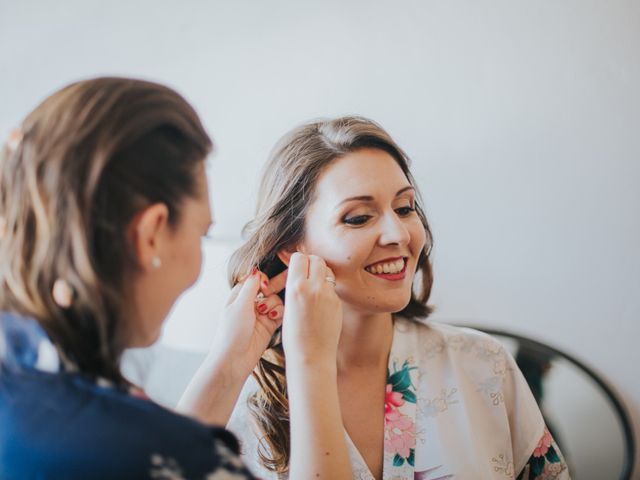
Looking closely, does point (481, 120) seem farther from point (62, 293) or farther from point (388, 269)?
point (62, 293)

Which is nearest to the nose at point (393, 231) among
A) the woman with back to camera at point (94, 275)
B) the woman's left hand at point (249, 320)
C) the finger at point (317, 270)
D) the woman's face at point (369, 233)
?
the woman's face at point (369, 233)

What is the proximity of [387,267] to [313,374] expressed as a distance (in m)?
0.29

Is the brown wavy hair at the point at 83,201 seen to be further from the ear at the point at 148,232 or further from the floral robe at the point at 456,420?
the floral robe at the point at 456,420

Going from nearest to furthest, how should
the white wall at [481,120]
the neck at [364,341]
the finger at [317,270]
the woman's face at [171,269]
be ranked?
the woman's face at [171,269] → the finger at [317,270] → the neck at [364,341] → the white wall at [481,120]

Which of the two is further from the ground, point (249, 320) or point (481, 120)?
point (481, 120)

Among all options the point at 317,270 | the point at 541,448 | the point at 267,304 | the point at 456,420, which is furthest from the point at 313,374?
the point at 541,448

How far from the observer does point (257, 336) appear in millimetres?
1114

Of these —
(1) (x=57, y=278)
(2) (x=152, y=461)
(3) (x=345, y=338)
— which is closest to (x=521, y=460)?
(3) (x=345, y=338)

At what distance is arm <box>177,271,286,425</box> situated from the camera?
999 millimetres

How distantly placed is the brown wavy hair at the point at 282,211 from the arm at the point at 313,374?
19 cm

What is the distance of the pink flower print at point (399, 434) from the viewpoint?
3.63 ft

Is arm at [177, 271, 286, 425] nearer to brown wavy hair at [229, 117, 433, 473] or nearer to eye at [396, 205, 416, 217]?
brown wavy hair at [229, 117, 433, 473]

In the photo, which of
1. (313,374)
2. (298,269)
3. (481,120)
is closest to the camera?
(313,374)

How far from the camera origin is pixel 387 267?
1101 mm
